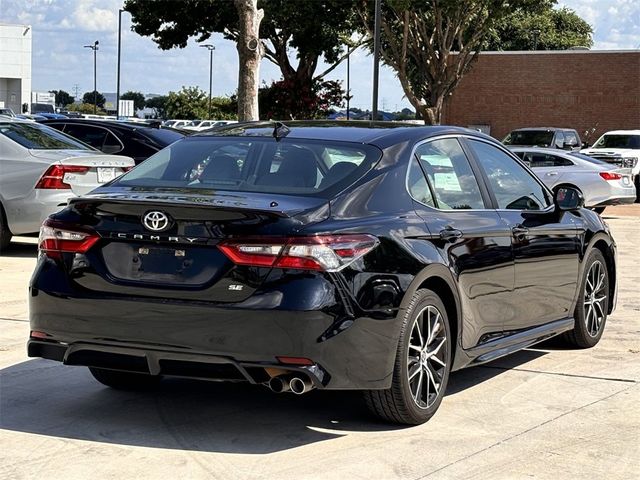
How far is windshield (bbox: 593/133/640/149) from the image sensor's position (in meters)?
30.8

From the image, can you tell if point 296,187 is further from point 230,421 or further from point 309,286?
point 230,421

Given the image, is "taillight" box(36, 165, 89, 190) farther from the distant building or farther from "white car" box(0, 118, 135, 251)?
the distant building

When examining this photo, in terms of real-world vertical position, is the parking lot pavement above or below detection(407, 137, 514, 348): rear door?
below

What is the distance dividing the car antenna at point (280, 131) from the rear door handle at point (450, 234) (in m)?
1.03

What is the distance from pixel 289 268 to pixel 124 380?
184 cm

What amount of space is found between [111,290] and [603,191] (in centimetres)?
1776

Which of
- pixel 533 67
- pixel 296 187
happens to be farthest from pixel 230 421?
pixel 533 67

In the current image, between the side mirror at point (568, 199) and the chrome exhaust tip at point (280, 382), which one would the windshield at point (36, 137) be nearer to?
the side mirror at point (568, 199)

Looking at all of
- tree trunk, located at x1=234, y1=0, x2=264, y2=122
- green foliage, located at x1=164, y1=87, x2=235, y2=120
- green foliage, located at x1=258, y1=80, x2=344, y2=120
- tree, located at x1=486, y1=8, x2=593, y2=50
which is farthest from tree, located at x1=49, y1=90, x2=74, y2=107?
tree trunk, located at x1=234, y1=0, x2=264, y2=122

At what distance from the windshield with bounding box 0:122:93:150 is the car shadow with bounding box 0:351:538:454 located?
7.24m

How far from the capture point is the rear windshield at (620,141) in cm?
3084

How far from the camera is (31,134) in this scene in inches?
570

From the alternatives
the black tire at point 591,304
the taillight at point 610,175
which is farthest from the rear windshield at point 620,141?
the black tire at point 591,304

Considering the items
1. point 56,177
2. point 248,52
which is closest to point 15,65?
point 248,52
